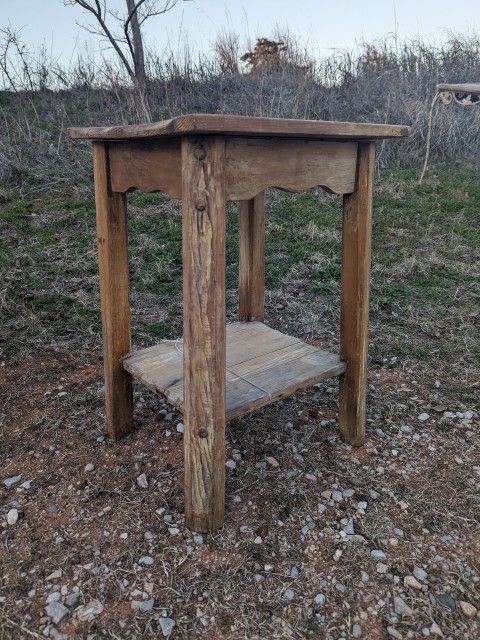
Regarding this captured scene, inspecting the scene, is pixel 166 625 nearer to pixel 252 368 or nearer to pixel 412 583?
pixel 412 583

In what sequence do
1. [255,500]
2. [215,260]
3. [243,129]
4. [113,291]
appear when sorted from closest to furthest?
[243,129], [215,260], [255,500], [113,291]

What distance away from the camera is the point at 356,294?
167cm

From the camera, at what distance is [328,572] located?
4.44 ft

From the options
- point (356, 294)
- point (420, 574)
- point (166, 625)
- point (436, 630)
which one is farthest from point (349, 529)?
point (356, 294)

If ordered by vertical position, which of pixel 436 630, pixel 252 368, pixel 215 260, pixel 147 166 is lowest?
pixel 436 630

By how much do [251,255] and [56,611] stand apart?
1364 millimetres

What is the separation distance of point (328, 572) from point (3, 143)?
481 cm

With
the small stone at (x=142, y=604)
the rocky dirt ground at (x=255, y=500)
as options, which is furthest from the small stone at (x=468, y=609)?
the small stone at (x=142, y=604)

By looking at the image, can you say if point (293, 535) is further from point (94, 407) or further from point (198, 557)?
point (94, 407)

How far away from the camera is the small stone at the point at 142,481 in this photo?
5.38ft

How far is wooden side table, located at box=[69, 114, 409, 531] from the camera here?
1.19m

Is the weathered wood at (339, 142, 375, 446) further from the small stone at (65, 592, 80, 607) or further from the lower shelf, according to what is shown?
the small stone at (65, 592, 80, 607)

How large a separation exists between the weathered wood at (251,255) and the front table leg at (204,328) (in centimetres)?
78

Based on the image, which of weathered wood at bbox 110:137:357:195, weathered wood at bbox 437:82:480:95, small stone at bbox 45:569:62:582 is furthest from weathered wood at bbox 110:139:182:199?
weathered wood at bbox 437:82:480:95
